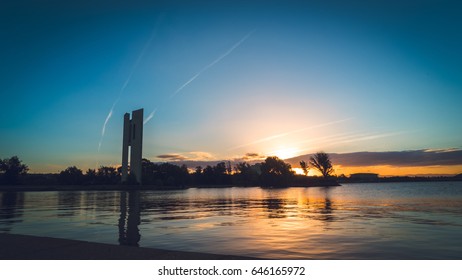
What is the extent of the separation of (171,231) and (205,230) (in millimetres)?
2183

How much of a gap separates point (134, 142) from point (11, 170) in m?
71.5

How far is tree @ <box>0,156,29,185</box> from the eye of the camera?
154250 mm

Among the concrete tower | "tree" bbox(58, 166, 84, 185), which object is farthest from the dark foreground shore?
"tree" bbox(58, 166, 84, 185)

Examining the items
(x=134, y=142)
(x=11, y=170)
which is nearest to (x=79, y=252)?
(x=134, y=142)

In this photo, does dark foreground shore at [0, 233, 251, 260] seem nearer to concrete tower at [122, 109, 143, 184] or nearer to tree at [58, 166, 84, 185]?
concrete tower at [122, 109, 143, 184]

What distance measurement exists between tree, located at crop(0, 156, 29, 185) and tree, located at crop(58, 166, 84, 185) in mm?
18698

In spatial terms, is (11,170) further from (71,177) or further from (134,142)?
(134,142)

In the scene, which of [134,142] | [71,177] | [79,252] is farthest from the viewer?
[71,177]

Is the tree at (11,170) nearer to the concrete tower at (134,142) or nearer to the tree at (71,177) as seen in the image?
the tree at (71,177)

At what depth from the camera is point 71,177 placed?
171500 mm
